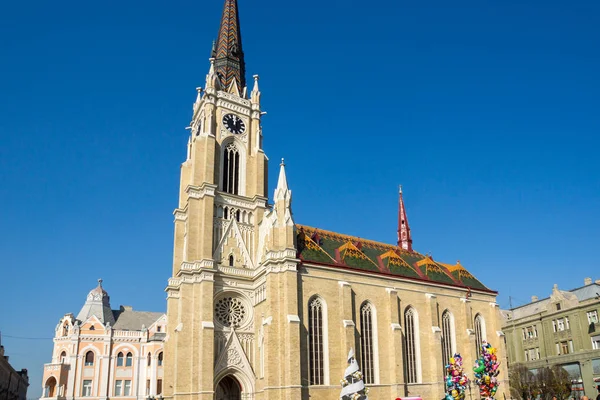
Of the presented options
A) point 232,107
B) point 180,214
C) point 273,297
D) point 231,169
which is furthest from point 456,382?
point 232,107

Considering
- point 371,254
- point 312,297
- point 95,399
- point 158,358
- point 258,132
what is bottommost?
point 95,399

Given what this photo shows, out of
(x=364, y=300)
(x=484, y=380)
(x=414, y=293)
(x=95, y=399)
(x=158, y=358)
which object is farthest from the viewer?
(x=158, y=358)

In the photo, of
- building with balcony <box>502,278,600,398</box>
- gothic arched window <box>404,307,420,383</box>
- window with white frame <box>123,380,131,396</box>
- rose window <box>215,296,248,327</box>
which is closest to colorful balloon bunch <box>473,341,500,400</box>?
gothic arched window <box>404,307,420,383</box>

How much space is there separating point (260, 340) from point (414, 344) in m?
16.1

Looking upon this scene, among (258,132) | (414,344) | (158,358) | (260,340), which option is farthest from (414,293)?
(158,358)

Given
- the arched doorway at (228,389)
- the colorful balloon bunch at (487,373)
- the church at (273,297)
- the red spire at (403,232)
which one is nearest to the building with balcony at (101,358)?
the arched doorway at (228,389)

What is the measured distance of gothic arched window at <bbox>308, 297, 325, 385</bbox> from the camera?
4322cm

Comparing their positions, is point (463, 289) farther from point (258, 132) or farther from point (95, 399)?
point (95, 399)

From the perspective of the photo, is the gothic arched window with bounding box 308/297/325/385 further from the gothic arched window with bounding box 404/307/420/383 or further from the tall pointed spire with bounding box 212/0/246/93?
the tall pointed spire with bounding box 212/0/246/93

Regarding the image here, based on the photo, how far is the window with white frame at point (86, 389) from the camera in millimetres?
63531

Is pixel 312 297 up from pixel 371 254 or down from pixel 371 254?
down

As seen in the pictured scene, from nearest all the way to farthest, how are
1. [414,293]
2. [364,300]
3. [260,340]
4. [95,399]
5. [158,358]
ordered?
[260,340] < [364,300] < [414,293] < [95,399] < [158,358]

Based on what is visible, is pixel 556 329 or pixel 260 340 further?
pixel 556 329

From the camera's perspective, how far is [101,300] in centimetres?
7106
